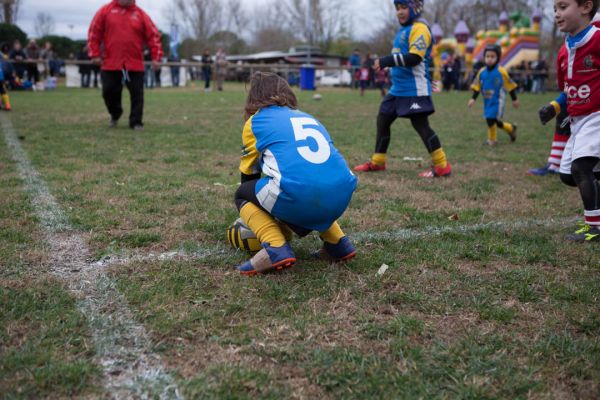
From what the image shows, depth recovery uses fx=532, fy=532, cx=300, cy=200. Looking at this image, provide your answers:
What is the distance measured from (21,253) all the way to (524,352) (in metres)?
2.86

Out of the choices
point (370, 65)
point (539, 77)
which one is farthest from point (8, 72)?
point (539, 77)

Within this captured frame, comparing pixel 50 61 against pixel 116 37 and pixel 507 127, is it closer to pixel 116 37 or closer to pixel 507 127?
pixel 116 37

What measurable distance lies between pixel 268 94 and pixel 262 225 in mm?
830

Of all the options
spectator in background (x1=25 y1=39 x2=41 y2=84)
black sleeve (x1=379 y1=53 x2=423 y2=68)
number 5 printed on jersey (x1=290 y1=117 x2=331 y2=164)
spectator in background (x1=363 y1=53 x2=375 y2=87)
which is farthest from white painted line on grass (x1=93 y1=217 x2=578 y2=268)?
spectator in background (x1=25 y1=39 x2=41 y2=84)

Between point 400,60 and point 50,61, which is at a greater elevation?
point 50,61

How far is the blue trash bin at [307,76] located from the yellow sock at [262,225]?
24.9 metres

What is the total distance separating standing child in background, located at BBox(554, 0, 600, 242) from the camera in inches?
152

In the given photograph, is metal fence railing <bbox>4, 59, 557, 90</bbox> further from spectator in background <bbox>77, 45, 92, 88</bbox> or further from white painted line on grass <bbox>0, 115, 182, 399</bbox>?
white painted line on grass <bbox>0, 115, 182, 399</bbox>

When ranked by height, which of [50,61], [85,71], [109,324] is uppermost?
[50,61]

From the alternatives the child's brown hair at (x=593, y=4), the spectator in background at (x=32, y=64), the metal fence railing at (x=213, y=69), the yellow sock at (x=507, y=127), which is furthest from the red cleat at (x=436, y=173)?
the spectator in background at (x=32, y=64)

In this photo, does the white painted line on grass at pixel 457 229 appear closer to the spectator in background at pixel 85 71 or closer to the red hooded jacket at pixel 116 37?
the red hooded jacket at pixel 116 37

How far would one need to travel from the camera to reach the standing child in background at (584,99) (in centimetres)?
386

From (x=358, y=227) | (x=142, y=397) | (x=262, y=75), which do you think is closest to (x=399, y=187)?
(x=358, y=227)

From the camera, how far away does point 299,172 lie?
299 centimetres
